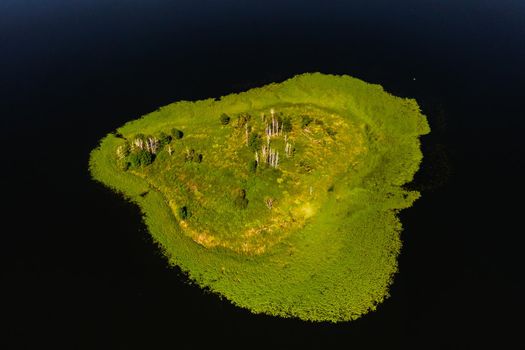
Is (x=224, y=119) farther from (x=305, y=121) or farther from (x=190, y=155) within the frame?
(x=305, y=121)

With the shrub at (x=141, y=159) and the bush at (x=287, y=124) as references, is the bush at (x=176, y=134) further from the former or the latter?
the bush at (x=287, y=124)

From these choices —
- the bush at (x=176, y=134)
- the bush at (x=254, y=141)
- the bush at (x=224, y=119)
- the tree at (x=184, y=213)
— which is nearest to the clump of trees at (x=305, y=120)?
the bush at (x=254, y=141)

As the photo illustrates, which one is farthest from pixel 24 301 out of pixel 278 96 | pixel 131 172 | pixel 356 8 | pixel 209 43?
pixel 356 8

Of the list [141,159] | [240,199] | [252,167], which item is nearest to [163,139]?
[141,159]

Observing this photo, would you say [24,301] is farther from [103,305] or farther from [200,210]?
[200,210]

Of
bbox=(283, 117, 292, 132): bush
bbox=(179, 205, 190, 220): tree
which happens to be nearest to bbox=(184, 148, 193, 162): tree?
bbox=(179, 205, 190, 220): tree

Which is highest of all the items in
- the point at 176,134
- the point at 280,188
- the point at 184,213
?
the point at 176,134
